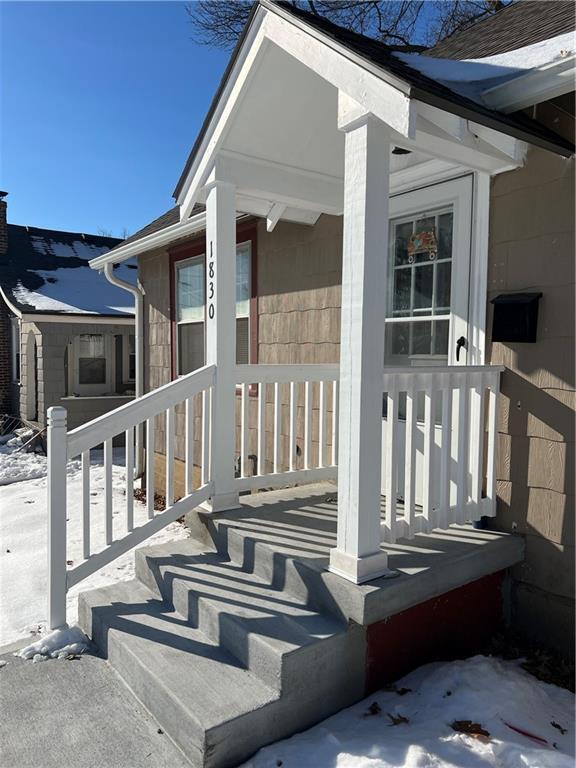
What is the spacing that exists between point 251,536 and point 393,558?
0.81m

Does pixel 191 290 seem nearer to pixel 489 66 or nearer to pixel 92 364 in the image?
pixel 489 66

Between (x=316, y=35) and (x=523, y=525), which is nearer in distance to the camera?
(x=316, y=35)

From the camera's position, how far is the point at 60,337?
420 inches

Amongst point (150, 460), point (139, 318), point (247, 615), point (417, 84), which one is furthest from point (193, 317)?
point (417, 84)

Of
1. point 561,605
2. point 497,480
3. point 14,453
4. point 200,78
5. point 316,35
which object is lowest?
point 14,453

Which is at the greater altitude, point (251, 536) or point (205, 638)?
point (251, 536)

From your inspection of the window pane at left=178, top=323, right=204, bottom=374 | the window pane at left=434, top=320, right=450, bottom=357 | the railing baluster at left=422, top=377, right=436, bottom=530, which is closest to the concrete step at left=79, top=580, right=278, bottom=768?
the railing baluster at left=422, top=377, right=436, bottom=530

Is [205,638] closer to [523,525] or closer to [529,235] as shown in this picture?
[523,525]

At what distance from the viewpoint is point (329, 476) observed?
4.17m

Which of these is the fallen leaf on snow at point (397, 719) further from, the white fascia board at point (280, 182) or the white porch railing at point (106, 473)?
the white fascia board at point (280, 182)

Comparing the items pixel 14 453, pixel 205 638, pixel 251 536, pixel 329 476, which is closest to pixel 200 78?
pixel 14 453

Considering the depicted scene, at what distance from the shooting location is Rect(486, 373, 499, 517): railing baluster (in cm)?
308

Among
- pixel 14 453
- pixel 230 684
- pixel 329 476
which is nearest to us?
pixel 230 684

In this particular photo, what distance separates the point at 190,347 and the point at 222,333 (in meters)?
3.29
